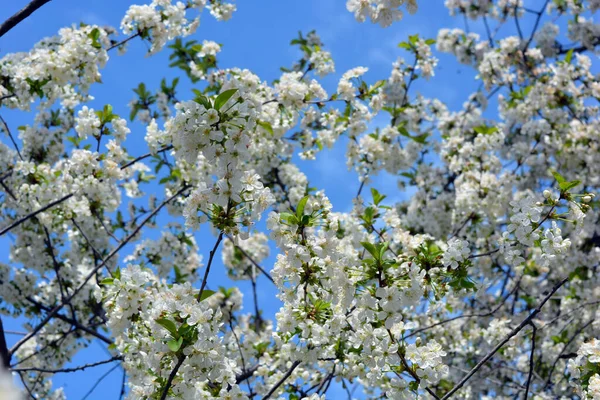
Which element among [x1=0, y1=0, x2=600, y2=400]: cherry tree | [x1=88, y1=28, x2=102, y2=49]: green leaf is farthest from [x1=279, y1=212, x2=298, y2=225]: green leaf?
[x1=88, y1=28, x2=102, y2=49]: green leaf

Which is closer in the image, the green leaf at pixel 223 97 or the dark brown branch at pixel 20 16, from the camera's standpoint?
the dark brown branch at pixel 20 16

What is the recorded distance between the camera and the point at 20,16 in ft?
8.37

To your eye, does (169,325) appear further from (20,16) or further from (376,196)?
(376,196)

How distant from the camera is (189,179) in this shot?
17.9ft

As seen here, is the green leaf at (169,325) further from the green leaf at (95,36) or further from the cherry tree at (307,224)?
the green leaf at (95,36)

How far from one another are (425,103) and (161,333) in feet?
20.9

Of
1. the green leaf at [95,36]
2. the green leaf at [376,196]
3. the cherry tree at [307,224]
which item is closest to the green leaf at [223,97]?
the cherry tree at [307,224]

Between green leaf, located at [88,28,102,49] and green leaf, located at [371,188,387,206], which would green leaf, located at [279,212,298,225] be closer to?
green leaf, located at [371,188,387,206]

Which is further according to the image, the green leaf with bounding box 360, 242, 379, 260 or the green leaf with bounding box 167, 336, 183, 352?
the green leaf with bounding box 360, 242, 379, 260

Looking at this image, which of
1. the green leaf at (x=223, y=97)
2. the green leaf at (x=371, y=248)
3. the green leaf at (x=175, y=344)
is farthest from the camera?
the green leaf at (x=371, y=248)

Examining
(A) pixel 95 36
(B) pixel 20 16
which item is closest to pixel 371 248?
(B) pixel 20 16

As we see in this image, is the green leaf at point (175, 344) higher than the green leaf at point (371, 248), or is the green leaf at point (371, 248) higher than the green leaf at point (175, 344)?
the green leaf at point (371, 248)

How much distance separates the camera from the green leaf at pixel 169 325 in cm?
255

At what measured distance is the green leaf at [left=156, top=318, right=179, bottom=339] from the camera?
2547 mm
